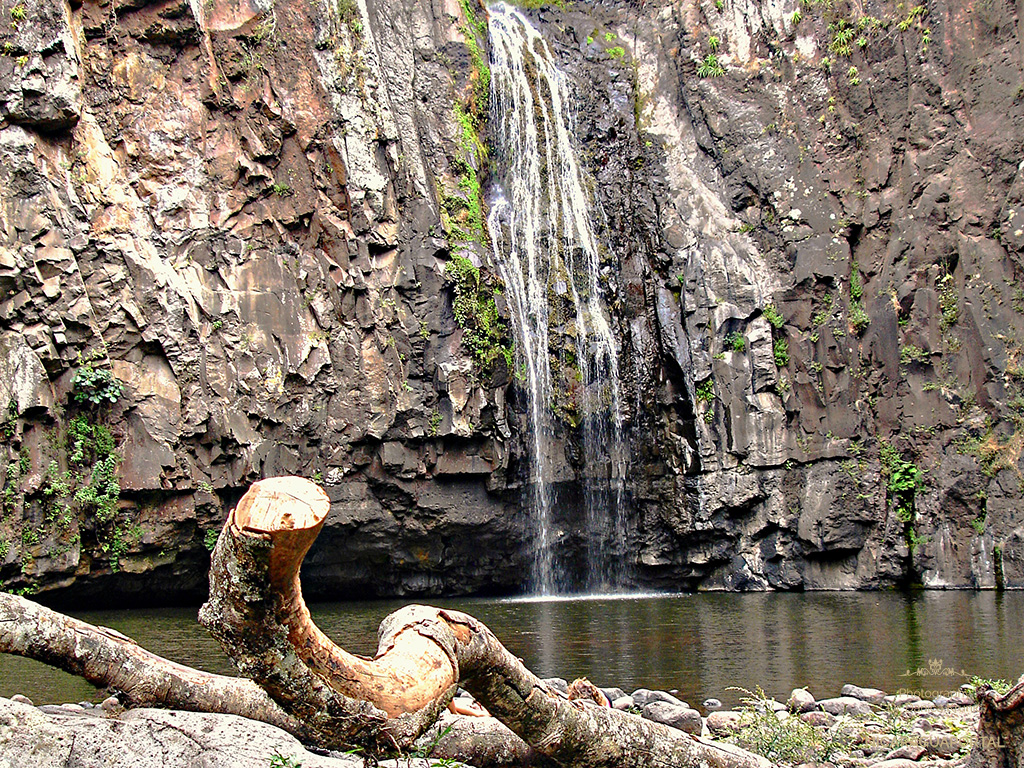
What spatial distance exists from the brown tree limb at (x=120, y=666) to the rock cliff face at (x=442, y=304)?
33.3ft

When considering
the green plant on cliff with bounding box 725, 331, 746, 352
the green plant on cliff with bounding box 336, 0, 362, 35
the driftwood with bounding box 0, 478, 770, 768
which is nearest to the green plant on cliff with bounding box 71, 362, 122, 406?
the green plant on cliff with bounding box 336, 0, 362, 35

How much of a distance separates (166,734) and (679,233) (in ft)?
56.8

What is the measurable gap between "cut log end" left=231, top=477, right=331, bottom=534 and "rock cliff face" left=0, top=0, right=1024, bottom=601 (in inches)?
479

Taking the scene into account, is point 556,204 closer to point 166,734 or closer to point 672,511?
point 672,511

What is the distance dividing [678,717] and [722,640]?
15.5 ft

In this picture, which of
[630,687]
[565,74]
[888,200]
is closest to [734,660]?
[630,687]

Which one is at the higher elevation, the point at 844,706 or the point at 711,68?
the point at 711,68

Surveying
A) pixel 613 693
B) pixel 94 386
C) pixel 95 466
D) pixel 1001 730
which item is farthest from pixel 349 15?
pixel 1001 730

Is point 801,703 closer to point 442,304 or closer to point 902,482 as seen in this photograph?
point 442,304

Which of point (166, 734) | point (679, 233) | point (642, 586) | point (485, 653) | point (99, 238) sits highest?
point (679, 233)

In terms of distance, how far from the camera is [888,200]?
57.6 ft

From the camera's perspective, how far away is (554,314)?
58.2 ft

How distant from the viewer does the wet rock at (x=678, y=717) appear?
4.98 metres

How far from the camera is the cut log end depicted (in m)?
1.90
